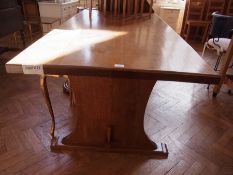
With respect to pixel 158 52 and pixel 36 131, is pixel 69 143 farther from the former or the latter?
pixel 158 52

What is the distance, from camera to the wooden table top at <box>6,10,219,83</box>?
3.09 ft

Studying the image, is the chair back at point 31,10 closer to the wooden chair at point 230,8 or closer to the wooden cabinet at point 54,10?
the wooden cabinet at point 54,10

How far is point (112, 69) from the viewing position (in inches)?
37.2

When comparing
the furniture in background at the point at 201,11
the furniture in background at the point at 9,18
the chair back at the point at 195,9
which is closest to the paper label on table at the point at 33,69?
the furniture in background at the point at 9,18

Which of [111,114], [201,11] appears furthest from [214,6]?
[111,114]

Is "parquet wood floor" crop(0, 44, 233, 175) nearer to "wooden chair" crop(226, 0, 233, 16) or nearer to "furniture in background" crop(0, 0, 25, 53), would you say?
"furniture in background" crop(0, 0, 25, 53)

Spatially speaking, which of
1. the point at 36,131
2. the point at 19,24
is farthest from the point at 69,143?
the point at 19,24

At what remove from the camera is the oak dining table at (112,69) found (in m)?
0.95

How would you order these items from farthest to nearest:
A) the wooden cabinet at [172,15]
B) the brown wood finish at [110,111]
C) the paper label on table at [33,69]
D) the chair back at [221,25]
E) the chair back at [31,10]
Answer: the wooden cabinet at [172,15], the chair back at [31,10], the chair back at [221,25], the brown wood finish at [110,111], the paper label on table at [33,69]

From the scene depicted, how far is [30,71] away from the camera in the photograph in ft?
3.11

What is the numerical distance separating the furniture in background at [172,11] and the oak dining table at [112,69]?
2984 mm

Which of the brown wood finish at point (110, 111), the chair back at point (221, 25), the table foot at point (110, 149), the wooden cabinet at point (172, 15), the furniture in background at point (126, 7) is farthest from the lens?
the wooden cabinet at point (172, 15)

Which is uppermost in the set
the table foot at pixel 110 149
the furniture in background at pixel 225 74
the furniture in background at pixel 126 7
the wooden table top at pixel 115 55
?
the furniture in background at pixel 126 7

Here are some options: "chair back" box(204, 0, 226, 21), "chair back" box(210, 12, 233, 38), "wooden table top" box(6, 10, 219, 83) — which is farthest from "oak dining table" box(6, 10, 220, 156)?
"chair back" box(204, 0, 226, 21)
